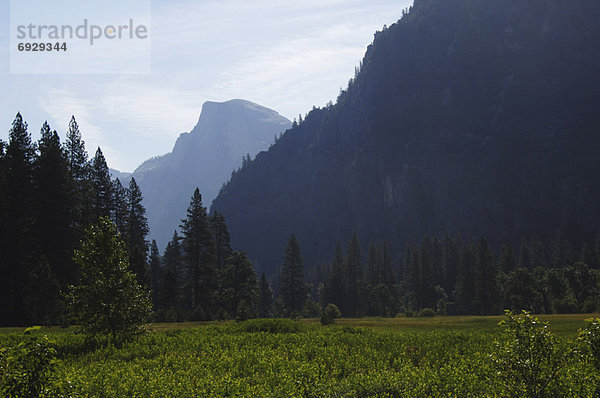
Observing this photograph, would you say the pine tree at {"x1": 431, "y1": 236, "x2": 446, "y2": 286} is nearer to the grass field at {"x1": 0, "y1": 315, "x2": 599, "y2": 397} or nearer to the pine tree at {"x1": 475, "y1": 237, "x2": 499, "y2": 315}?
the pine tree at {"x1": 475, "y1": 237, "x2": 499, "y2": 315}

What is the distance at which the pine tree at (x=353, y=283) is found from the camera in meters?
105

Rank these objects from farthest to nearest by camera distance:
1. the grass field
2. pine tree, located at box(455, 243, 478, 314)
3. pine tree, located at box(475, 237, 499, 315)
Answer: pine tree, located at box(455, 243, 478, 314), pine tree, located at box(475, 237, 499, 315), the grass field

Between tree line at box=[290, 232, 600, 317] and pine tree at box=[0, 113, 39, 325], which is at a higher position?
pine tree at box=[0, 113, 39, 325]

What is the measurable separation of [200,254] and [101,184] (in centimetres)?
2160

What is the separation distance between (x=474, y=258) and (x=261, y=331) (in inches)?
3317

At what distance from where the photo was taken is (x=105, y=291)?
81.3ft

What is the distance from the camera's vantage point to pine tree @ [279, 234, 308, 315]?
289 ft

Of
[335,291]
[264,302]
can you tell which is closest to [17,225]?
[264,302]

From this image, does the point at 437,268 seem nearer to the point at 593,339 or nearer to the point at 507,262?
the point at 507,262

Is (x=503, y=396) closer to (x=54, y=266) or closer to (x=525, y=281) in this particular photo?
(x=54, y=266)

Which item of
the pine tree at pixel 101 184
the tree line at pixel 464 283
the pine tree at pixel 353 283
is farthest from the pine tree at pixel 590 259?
the pine tree at pixel 101 184

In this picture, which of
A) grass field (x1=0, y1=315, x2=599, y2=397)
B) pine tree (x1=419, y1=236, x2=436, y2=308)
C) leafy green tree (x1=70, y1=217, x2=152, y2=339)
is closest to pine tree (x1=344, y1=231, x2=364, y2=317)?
pine tree (x1=419, y1=236, x2=436, y2=308)

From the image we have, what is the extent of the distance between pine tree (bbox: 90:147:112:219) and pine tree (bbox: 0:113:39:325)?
14.3m

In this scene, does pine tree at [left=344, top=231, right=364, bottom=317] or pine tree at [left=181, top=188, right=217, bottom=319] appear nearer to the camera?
pine tree at [left=181, top=188, right=217, bottom=319]
